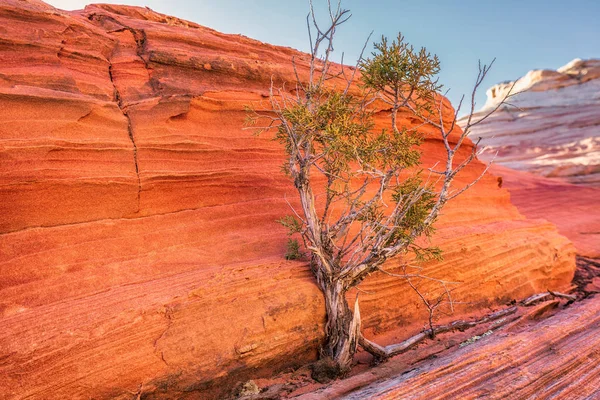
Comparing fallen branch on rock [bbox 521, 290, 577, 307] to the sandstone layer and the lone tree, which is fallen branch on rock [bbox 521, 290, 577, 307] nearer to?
the sandstone layer

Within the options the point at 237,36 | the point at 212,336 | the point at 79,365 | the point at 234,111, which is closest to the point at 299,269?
the point at 212,336

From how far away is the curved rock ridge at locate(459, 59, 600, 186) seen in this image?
2911 cm

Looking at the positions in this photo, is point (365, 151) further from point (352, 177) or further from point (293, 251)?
point (293, 251)

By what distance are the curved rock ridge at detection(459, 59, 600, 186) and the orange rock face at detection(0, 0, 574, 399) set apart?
22.7 meters

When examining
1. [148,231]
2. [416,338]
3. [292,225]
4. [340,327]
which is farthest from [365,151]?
[148,231]

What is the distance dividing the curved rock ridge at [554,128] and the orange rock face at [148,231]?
74.5 ft

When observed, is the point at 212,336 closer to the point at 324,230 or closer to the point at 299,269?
the point at 299,269

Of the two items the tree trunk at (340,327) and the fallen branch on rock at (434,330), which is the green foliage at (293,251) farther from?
the fallen branch on rock at (434,330)

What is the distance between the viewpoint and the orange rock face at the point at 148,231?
520 cm

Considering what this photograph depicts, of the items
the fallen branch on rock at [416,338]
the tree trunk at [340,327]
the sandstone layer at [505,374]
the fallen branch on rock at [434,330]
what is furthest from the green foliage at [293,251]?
the sandstone layer at [505,374]

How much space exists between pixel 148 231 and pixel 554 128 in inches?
1562

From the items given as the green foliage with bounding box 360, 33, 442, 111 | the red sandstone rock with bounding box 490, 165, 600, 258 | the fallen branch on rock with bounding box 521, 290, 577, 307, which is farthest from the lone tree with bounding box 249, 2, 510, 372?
the red sandstone rock with bounding box 490, 165, 600, 258

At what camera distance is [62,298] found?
18.4 feet

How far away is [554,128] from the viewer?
119 feet
